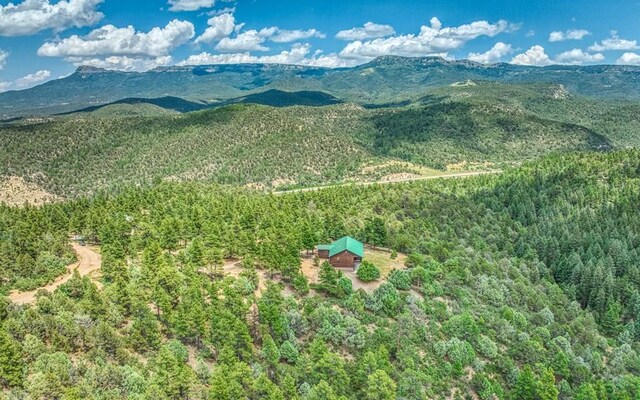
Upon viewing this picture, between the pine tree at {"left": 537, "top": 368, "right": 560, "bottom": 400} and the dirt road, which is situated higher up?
the dirt road

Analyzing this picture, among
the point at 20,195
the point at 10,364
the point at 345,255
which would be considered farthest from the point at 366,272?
the point at 20,195

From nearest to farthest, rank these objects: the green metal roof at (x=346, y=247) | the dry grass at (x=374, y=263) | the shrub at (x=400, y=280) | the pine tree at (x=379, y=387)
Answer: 1. the pine tree at (x=379, y=387)
2. the shrub at (x=400, y=280)
3. the dry grass at (x=374, y=263)
4. the green metal roof at (x=346, y=247)

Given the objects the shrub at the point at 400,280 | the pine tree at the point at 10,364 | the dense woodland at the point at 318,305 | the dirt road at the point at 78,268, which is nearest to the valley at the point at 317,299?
the pine tree at the point at 10,364

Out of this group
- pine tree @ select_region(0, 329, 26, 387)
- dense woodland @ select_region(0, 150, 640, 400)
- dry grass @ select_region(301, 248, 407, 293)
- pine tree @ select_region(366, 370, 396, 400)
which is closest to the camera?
pine tree @ select_region(0, 329, 26, 387)

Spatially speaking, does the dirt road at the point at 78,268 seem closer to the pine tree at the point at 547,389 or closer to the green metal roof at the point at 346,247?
the green metal roof at the point at 346,247

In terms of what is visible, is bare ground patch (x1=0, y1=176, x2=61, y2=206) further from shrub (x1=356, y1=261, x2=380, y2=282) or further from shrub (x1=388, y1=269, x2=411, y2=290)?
shrub (x1=388, y1=269, x2=411, y2=290)

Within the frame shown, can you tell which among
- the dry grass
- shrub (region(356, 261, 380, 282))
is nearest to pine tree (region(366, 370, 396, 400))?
the dry grass
